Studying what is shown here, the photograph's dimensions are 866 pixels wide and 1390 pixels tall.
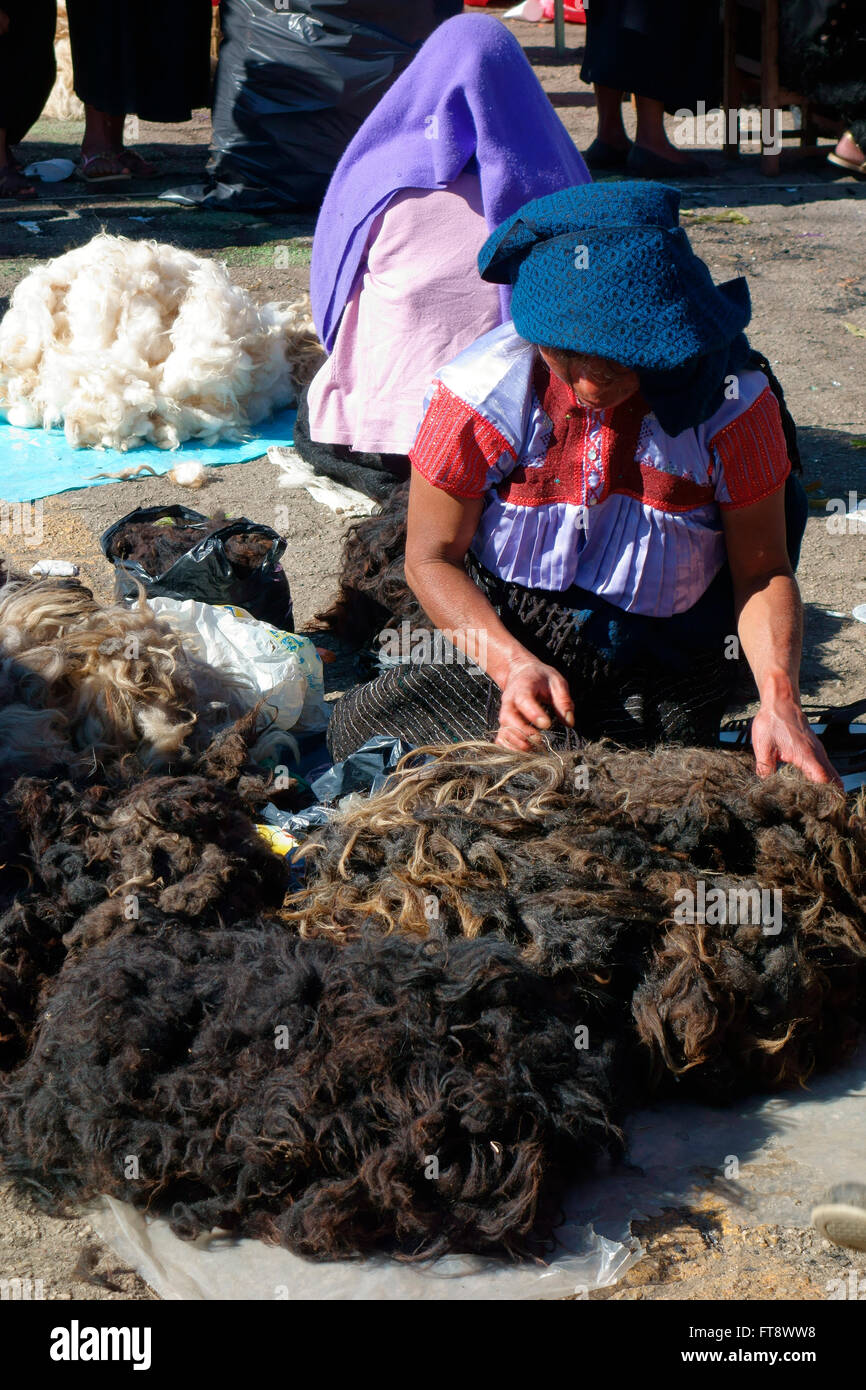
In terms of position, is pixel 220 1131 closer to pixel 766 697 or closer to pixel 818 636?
pixel 766 697

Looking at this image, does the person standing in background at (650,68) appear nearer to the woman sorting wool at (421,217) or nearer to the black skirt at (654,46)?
the black skirt at (654,46)

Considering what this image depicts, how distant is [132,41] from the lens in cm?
795

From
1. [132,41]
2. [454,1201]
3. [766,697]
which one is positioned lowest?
[454,1201]

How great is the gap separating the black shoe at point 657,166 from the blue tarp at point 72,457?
4486mm

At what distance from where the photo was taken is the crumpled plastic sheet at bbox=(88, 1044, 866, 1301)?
75.1 inches

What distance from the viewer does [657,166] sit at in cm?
861

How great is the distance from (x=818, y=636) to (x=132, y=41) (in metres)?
6.25

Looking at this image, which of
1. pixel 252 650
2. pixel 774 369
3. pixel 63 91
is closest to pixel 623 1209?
pixel 252 650

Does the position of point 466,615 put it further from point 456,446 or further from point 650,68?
point 650,68

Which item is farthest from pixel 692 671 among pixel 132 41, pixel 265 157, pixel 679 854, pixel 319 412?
pixel 132 41

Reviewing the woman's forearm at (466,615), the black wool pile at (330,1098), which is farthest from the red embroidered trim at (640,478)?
the black wool pile at (330,1098)

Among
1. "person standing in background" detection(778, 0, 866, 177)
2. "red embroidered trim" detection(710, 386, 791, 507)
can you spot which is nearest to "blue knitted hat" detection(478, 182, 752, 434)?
"red embroidered trim" detection(710, 386, 791, 507)

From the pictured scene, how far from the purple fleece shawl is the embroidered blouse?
120 centimetres
